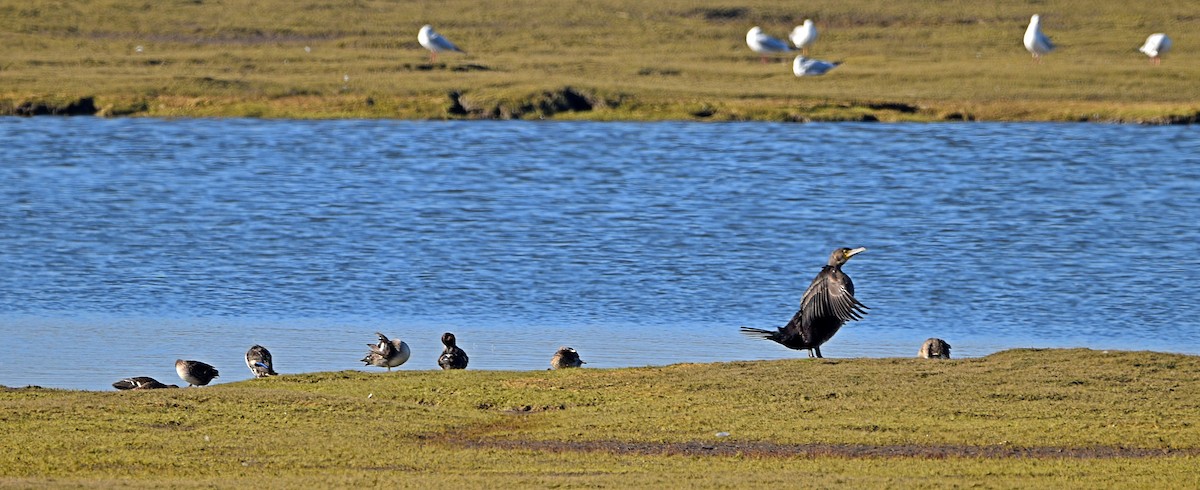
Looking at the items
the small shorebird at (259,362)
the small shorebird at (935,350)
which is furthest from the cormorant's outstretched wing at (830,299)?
the small shorebird at (259,362)

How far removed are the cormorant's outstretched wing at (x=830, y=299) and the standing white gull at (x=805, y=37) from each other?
35259mm

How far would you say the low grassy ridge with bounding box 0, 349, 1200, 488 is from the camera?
9.98 m

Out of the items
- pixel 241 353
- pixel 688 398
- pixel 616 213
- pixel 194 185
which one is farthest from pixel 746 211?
pixel 688 398

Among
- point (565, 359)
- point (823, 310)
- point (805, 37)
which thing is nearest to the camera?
point (823, 310)

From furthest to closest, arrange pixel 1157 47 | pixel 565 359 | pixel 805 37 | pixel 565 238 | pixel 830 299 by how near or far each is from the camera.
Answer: pixel 805 37 < pixel 1157 47 < pixel 565 238 < pixel 565 359 < pixel 830 299

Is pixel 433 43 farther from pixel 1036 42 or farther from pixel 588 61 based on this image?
pixel 1036 42

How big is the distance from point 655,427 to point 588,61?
3467 cm

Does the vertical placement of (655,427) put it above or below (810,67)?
below

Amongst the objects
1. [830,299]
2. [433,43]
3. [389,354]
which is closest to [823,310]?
[830,299]

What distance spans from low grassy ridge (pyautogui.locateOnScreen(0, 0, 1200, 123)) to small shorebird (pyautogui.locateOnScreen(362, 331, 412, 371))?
23785mm

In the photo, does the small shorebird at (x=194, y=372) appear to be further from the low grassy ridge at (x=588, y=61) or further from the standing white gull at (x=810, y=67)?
the standing white gull at (x=810, y=67)

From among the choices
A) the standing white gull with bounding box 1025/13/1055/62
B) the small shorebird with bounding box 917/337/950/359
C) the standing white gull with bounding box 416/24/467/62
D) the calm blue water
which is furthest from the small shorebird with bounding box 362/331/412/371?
the standing white gull with bounding box 1025/13/1055/62

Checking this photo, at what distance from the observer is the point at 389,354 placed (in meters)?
15.3

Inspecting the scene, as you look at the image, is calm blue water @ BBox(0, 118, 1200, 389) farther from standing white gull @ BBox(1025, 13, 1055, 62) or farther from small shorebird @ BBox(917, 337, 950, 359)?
standing white gull @ BBox(1025, 13, 1055, 62)
